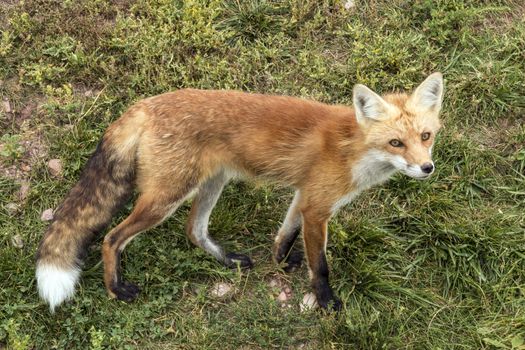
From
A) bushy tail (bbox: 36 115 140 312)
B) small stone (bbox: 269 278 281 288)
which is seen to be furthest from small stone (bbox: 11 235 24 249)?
small stone (bbox: 269 278 281 288)

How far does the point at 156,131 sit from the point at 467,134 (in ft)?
8.67

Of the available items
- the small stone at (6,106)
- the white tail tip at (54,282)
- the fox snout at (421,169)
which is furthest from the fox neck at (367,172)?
the small stone at (6,106)

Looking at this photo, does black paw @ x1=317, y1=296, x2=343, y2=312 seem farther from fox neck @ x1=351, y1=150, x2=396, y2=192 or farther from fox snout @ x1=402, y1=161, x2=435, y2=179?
fox snout @ x1=402, y1=161, x2=435, y2=179

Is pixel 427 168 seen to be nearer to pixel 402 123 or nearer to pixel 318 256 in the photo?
pixel 402 123

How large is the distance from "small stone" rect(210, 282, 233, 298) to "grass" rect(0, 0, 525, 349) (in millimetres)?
46

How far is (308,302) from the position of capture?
4.07 m

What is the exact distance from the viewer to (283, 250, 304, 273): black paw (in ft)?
13.9

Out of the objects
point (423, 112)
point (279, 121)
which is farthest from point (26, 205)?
point (423, 112)

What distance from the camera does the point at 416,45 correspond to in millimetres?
5188

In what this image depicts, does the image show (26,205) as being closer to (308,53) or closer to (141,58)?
(141,58)

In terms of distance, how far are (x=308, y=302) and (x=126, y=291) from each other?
49.9 inches

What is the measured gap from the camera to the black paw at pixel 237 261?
13.9 feet

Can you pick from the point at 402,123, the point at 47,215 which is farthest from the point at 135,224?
the point at 402,123

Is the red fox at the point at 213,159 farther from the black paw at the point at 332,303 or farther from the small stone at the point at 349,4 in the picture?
the small stone at the point at 349,4
